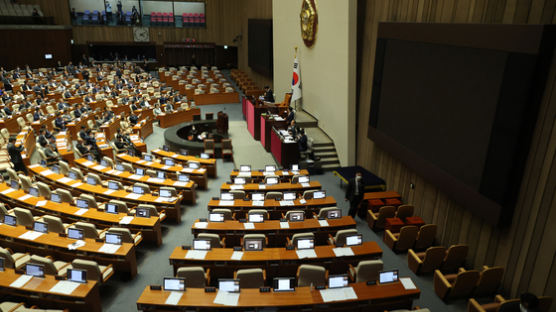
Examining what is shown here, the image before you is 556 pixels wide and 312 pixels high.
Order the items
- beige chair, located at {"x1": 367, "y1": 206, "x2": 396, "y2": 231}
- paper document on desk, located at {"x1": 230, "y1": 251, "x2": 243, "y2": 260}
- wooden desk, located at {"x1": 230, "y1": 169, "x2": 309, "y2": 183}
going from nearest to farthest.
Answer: paper document on desk, located at {"x1": 230, "y1": 251, "x2": 243, "y2": 260}
beige chair, located at {"x1": 367, "y1": 206, "x2": 396, "y2": 231}
wooden desk, located at {"x1": 230, "y1": 169, "x2": 309, "y2": 183}

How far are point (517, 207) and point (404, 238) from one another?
2452 mm

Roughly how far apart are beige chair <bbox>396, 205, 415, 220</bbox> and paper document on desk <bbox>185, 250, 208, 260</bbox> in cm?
511

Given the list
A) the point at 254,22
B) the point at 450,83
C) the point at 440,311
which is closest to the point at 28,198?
the point at 440,311

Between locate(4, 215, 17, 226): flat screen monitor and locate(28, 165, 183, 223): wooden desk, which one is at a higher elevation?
locate(4, 215, 17, 226): flat screen monitor

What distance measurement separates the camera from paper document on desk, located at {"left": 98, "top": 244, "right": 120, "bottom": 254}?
7320 millimetres

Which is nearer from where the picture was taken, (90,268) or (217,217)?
(90,268)

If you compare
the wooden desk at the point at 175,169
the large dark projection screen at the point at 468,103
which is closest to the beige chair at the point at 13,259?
the wooden desk at the point at 175,169

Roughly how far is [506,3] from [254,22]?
74.5 feet

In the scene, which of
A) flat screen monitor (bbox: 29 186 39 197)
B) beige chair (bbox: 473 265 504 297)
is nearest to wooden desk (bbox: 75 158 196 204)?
flat screen monitor (bbox: 29 186 39 197)

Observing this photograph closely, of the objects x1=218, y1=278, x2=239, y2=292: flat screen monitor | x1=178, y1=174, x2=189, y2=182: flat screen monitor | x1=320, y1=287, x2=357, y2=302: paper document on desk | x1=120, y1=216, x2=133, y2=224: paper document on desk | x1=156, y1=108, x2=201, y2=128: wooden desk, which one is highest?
x1=218, y1=278, x2=239, y2=292: flat screen monitor

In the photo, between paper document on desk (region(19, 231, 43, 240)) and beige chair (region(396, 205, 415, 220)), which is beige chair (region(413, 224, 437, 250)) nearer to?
beige chair (region(396, 205, 415, 220))

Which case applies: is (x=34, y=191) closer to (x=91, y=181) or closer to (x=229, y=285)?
(x=91, y=181)

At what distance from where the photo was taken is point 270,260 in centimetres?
700

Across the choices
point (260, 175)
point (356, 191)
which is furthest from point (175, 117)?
point (356, 191)
